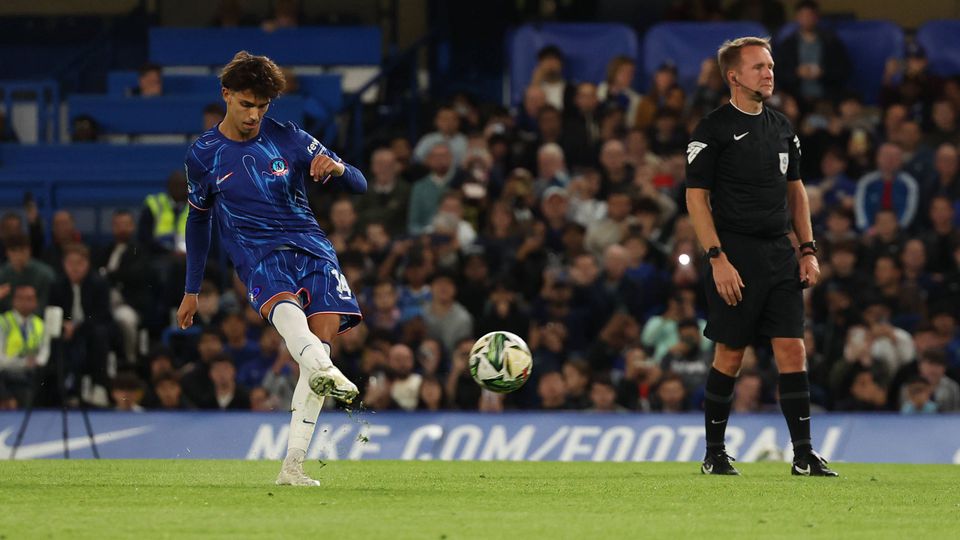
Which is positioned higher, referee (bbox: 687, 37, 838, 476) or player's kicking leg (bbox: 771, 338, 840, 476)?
referee (bbox: 687, 37, 838, 476)

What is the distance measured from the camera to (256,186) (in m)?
9.05

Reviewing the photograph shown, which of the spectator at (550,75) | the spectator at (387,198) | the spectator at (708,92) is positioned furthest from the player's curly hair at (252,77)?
the spectator at (550,75)

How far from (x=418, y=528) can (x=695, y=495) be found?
7.08 ft

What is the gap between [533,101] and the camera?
66.5ft

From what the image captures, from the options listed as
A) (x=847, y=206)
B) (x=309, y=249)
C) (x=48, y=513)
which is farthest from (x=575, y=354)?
(x=48, y=513)

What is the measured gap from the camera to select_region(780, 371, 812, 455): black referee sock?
1002 cm

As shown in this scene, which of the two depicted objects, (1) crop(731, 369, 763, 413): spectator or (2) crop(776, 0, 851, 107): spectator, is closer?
(1) crop(731, 369, 763, 413): spectator

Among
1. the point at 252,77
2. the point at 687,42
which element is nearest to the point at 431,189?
the point at 687,42

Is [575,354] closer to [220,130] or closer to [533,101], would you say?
[533,101]

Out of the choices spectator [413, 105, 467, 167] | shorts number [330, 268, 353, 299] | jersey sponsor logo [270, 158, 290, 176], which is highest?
jersey sponsor logo [270, 158, 290, 176]

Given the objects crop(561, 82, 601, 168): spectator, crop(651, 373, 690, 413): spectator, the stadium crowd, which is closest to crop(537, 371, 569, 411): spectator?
the stadium crowd

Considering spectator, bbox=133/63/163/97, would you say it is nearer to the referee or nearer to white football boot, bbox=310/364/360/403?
the referee

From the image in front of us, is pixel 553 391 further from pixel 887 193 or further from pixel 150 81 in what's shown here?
pixel 150 81

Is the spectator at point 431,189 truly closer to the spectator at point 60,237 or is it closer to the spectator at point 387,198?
the spectator at point 387,198
